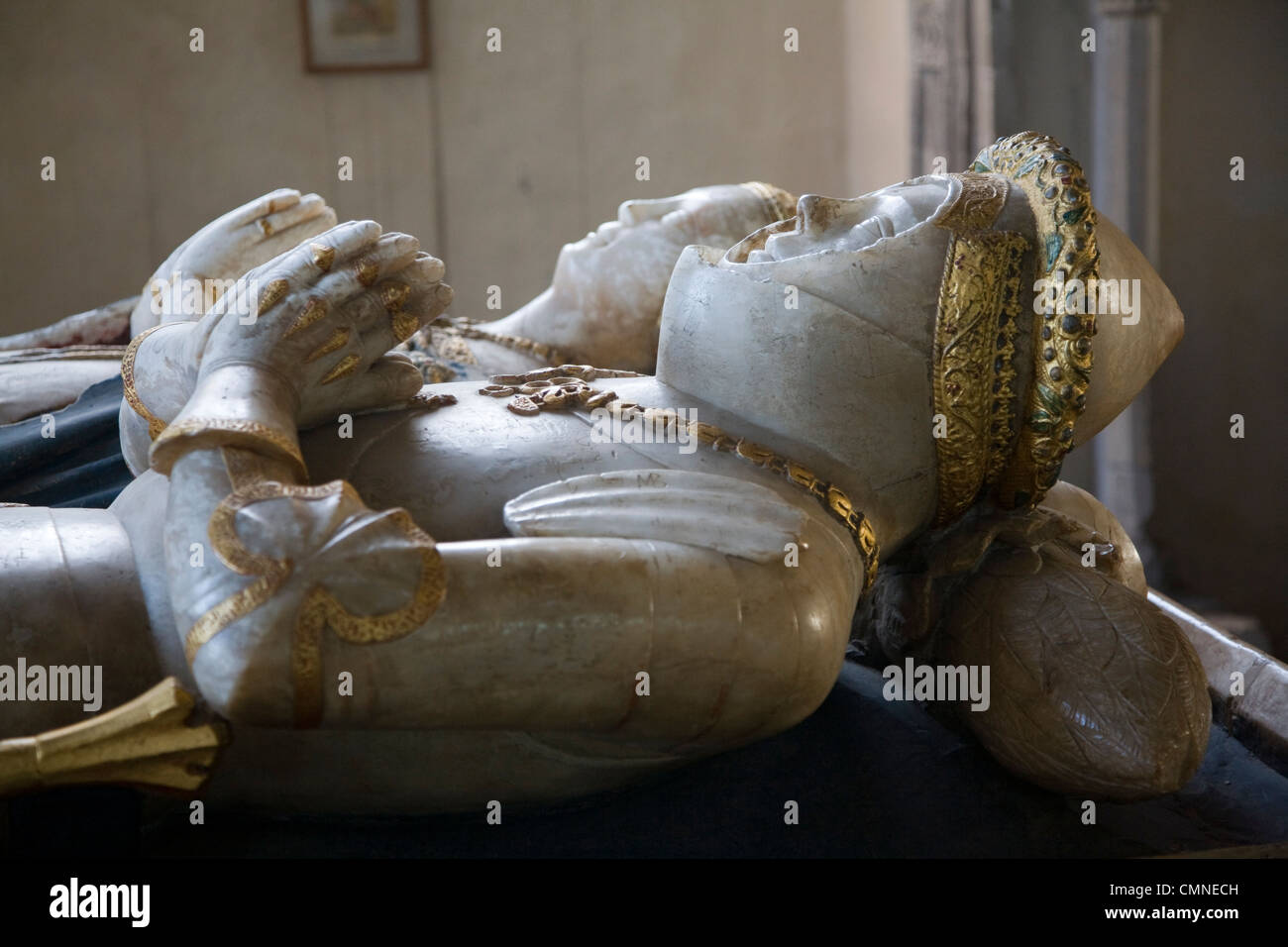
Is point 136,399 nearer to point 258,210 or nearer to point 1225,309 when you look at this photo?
point 258,210

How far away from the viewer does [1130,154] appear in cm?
397

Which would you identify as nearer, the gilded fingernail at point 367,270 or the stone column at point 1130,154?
the gilded fingernail at point 367,270

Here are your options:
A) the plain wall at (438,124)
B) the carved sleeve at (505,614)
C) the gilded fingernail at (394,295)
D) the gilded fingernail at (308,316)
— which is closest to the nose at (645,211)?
the gilded fingernail at (394,295)

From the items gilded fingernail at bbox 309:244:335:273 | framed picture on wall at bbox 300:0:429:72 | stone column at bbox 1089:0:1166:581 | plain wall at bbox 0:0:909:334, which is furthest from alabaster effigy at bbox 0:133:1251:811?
framed picture on wall at bbox 300:0:429:72

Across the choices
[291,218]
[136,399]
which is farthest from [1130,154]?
[136,399]

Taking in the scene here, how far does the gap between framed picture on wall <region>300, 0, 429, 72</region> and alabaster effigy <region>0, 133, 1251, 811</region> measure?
14.9 feet

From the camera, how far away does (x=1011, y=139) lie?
1.81 m

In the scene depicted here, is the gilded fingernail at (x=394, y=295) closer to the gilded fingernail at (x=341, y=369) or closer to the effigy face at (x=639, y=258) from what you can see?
the gilded fingernail at (x=341, y=369)

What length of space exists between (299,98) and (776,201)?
3654 mm

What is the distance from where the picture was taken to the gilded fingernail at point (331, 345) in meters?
1.62

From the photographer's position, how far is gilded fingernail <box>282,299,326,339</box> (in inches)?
63.1

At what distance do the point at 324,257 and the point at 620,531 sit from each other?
51 centimetres
